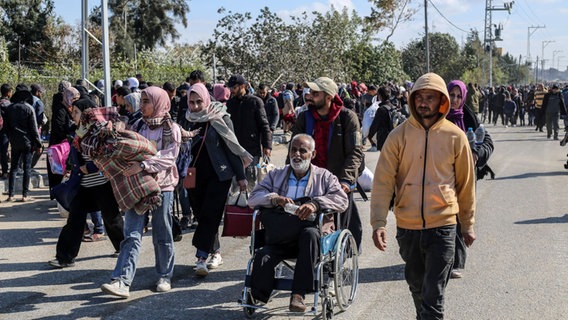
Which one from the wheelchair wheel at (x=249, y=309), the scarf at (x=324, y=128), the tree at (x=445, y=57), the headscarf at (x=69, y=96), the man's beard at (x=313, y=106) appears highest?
the tree at (x=445, y=57)

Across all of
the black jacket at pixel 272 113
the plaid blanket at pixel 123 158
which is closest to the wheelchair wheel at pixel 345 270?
the plaid blanket at pixel 123 158

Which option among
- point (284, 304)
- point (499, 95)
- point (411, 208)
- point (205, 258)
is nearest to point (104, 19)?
point (205, 258)

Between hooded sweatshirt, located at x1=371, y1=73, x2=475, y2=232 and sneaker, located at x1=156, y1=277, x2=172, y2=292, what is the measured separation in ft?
8.70

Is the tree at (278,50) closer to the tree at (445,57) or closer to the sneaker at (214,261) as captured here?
the sneaker at (214,261)

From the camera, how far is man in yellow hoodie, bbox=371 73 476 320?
4652 mm

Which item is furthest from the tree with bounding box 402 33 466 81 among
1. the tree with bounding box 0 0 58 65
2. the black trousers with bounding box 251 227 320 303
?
the black trousers with bounding box 251 227 320 303

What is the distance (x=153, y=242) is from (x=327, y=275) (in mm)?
1828

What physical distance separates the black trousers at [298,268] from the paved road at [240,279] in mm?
388

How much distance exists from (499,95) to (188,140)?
27298 millimetres

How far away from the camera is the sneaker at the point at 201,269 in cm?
716

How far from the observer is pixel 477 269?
24.6ft

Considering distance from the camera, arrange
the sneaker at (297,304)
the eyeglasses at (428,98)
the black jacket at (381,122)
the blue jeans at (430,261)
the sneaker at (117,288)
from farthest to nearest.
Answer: the black jacket at (381,122), the sneaker at (117,288), the sneaker at (297,304), the eyeglasses at (428,98), the blue jeans at (430,261)

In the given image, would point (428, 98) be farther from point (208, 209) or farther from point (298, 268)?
point (208, 209)

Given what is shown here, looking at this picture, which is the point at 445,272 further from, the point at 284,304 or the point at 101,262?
the point at 101,262
